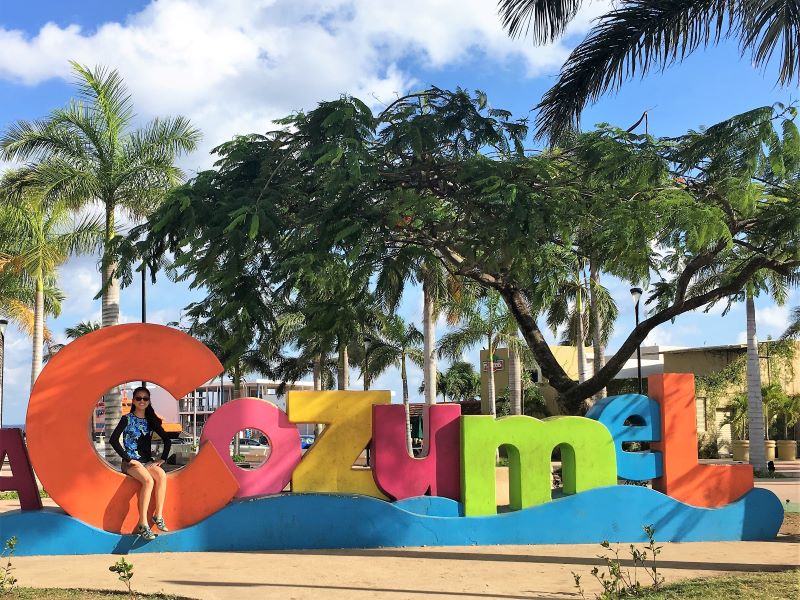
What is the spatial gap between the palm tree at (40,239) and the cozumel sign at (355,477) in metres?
9.27

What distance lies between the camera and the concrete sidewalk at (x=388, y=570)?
8562mm

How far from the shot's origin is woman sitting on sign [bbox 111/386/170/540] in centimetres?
1068

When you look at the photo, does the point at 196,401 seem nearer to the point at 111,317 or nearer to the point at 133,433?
the point at 111,317

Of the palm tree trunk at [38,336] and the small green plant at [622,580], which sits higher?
the palm tree trunk at [38,336]

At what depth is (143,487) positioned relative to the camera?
1067 centimetres

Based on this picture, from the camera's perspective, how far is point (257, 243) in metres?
11.9

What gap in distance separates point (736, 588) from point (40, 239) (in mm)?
19812

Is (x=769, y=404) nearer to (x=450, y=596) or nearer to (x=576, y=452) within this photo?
(x=576, y=452)

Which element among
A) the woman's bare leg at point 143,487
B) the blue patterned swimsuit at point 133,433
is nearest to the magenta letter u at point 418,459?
the woman's bare leg at point 143,487

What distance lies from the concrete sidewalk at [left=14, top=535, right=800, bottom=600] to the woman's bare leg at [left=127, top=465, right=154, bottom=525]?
503mm

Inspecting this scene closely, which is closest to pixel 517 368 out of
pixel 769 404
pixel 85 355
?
pixel 769 404

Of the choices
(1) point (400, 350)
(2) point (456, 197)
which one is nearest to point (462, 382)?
(1) point (400, 350)

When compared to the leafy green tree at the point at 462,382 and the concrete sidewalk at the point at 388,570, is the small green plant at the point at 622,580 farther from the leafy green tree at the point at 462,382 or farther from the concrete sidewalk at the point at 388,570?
the leafy green tree at the point at 462,382

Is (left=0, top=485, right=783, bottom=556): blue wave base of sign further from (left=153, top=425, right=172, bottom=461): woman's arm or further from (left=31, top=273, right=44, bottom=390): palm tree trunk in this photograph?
(left=31, top=273, right=44, bottom=390): palm tree trunk
